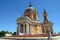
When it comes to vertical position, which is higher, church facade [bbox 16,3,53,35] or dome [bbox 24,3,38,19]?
dome [bbox 24,3,38,19]

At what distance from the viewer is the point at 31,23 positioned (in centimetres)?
4347

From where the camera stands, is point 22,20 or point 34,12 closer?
point 22,20

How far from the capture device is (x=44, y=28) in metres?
48.7

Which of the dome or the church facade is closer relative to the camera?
the church facade

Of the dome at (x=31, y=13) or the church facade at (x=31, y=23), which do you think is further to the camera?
the dome at (x=31, y=13)

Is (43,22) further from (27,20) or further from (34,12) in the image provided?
(27,20)

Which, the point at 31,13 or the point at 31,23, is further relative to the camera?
the point at 31,13

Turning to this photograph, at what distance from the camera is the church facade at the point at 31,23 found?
41.2 meters

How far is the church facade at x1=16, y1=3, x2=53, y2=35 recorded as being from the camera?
135 ft

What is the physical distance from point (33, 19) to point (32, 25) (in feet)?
10.8

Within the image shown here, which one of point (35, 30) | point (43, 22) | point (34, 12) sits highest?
point (34, 12)

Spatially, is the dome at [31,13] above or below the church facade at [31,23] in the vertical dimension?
above

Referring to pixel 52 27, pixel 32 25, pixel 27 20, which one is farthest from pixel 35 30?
pixel 52 27

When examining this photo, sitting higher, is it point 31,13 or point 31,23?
point 31,13
